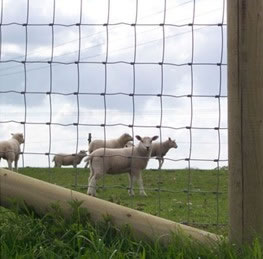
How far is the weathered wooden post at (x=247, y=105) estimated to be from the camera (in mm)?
4090

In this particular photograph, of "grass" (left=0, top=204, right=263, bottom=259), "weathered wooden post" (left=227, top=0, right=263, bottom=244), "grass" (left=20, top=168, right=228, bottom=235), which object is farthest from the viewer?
"grass" (left=20, top=168, right=228, bottom=235)

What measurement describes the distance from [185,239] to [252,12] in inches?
44.7

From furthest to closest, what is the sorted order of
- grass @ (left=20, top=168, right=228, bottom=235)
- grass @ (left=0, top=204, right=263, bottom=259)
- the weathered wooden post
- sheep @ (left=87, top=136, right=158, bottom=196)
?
sheep @ (left=87, top=136, right=158, bottom=196)
grass @ (left=20, top=168, right=228, bottom=235)
the weathered wooden post
grass @ (left=0, top=204, right=263, bottom=259)

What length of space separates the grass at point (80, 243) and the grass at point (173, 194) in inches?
81.6

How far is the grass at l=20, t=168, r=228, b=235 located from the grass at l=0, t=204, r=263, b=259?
2072mm

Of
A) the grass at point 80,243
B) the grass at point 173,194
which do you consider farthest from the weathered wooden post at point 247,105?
the grass at point 173,194

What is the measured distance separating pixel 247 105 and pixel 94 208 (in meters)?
0.92

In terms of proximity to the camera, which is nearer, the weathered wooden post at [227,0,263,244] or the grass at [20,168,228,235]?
the weathered wooden post at [227,0,263,244]

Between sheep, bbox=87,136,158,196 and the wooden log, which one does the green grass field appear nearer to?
the wooden log

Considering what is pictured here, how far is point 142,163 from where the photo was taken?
17297mm

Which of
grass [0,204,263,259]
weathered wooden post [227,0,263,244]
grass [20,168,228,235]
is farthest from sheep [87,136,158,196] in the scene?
weathered wooden post [227,0,263,244]

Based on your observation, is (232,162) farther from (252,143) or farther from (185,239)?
(185,239)

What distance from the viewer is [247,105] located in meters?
4.09

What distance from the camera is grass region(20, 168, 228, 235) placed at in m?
9.91
